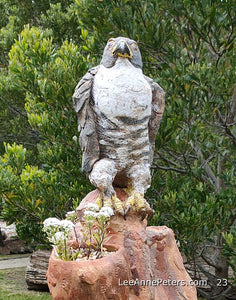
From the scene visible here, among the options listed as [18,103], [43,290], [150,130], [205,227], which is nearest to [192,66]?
[150,130]

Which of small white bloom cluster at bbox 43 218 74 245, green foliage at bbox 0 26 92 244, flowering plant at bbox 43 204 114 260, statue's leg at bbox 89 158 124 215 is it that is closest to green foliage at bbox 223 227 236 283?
statue's leg at bbox 89 158 124 215

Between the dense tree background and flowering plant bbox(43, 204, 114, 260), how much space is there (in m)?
1.92

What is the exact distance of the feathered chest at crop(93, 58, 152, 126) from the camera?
3512 mm

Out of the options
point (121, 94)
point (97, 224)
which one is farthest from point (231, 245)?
point (121, 94)

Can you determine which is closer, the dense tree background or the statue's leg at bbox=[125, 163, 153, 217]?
the statue's leg at bbox=[125, 163, 153, 217]

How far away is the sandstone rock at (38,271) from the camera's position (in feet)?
22.7

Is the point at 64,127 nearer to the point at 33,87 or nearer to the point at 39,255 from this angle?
the point at 33,87

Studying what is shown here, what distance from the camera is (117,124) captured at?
140 inches

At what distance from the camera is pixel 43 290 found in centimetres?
709

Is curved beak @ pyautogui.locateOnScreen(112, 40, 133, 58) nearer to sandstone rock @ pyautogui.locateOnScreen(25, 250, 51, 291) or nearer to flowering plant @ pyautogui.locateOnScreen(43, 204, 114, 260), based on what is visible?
flowering plant @ pyautogui.locateOnScreen(43, 204, 114, 260)

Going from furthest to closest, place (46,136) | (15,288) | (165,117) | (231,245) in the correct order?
(15,288) < (46,136) < (165,117) < (231,245)

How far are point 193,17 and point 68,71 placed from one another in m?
1.67

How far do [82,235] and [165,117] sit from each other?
2.12 metres

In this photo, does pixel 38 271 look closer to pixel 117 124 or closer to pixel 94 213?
pixel 117 124
